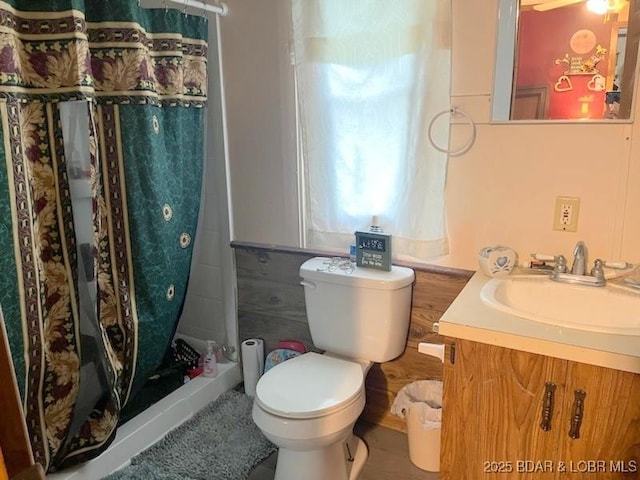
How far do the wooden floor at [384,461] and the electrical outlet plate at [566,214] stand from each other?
104 centimetres

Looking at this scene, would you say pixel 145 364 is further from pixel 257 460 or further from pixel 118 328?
pixel 257 460

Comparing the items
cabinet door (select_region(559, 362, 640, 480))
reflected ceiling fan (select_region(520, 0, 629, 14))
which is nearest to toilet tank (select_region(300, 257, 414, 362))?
cabinet door (select_region(559, 362, 640, 480))

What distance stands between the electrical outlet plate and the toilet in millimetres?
531

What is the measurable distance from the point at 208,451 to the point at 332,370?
0.64m

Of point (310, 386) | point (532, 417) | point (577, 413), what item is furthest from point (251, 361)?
point (577, 413)

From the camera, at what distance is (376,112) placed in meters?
1.88

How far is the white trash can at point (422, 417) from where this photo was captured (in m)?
1.88

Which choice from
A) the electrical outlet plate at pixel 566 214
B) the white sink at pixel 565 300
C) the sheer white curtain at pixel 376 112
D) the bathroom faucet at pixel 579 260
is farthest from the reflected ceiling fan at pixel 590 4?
the white sink at pixel 565 300

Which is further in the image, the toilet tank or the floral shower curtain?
the toilet tank

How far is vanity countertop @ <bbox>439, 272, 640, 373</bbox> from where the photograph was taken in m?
1.18

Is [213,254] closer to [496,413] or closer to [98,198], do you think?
[98,198]

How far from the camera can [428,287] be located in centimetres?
194

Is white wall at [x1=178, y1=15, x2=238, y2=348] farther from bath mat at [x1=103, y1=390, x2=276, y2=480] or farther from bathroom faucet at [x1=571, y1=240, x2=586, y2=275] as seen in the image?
bathroom faucet at [x1=571, y1=240, x2=586, y2=275]

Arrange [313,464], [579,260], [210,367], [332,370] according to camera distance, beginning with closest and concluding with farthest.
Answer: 1. [579,260]
2. [313,464]
3. [332,370]
4. [210,367]
